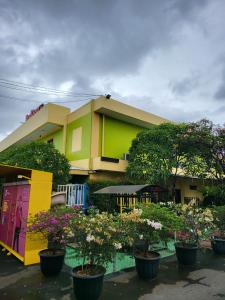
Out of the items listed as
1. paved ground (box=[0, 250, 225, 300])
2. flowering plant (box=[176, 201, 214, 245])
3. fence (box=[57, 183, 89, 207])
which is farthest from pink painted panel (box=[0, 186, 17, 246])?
flowering plant (box=[176, 201, 214, 245])

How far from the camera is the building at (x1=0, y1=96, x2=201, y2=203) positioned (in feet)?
44.9

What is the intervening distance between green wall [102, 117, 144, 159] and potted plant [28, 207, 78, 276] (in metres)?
8.49

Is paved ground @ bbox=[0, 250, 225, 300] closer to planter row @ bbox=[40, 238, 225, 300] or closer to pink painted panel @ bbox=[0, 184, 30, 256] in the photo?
planter row @ bbox=[40, 238, 225, 300]

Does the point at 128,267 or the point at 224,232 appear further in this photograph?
the point at 224,232

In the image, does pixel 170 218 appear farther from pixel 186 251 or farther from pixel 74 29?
pixel 74 29

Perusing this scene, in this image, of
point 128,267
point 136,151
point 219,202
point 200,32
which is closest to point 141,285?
point 128,267

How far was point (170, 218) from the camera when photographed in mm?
6109

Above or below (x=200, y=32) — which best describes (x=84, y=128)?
below

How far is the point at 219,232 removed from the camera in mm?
8859

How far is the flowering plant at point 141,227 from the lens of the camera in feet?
18.6

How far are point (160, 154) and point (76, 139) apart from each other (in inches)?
212

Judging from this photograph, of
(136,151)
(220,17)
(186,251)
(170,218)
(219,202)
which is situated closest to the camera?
(170,218)

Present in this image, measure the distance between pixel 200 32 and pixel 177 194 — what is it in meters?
13.0

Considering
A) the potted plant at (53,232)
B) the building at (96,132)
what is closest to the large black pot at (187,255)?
the potted plant at (53,232)
